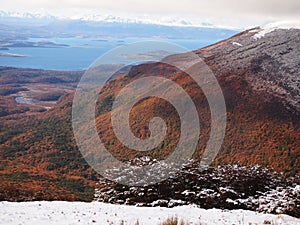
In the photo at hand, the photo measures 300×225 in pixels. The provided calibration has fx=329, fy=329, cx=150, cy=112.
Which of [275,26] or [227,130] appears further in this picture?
[275,26]

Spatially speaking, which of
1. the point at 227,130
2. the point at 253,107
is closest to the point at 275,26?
the point at 253,107

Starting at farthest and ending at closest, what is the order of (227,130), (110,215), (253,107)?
(253,107) < (227,130) < (110,215)

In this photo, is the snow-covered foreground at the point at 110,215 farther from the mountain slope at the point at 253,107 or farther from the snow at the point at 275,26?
the snow at the point at 275,26

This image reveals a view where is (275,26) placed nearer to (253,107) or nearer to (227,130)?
(253,107)

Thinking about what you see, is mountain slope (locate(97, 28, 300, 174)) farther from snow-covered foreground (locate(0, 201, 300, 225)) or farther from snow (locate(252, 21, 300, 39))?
snow-covered foreground (locate(0, 201, 300, 225))

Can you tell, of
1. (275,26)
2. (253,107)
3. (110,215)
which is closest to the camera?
(110,215)

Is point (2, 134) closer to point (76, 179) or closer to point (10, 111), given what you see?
point (76, 179)

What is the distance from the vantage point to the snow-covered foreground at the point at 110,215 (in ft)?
37.4

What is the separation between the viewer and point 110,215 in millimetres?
12328

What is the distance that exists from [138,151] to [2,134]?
22.1m

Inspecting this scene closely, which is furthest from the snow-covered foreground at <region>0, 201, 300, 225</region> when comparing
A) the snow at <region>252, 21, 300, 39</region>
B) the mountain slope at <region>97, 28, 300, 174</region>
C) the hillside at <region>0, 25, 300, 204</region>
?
the snow at <region>252, 21, 300, 39</region>

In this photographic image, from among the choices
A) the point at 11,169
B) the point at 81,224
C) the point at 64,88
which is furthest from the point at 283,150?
the point at 64,88

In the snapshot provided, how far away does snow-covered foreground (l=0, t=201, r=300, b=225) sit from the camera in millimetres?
11414

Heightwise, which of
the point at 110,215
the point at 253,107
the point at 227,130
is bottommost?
the point at 110,215
